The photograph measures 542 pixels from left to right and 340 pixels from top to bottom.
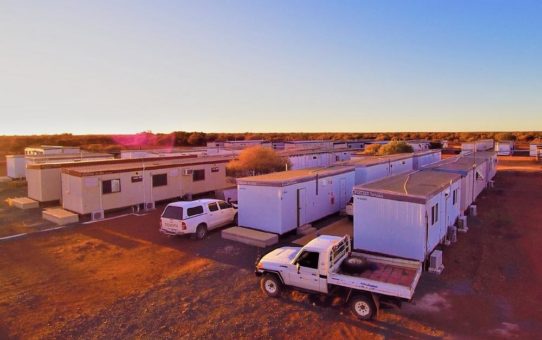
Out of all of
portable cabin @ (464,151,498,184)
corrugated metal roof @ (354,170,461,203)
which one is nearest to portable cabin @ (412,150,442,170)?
portable cabin @ (464,151,498,184)

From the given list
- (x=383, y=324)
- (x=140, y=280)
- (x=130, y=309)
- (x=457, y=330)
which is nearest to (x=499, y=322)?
(x=457, y=330)

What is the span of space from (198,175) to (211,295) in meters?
14.7

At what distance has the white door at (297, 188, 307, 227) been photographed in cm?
1555

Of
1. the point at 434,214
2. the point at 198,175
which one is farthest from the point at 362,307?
the point at 198,175

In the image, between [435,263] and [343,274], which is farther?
[435,263]

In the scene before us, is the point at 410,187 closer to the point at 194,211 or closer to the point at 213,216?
the point at 213,216

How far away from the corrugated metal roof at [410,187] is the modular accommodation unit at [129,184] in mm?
12444

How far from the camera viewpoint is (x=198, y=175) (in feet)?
79.3

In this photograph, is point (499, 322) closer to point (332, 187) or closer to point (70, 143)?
point (332, 187)

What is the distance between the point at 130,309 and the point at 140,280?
187cm

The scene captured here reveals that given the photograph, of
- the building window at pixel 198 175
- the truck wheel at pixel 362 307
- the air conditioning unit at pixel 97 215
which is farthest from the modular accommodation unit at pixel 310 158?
the truck wheel at pixel 362 307

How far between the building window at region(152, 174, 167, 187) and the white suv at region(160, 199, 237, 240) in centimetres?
653

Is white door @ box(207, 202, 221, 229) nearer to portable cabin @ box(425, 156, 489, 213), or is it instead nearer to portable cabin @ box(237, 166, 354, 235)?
portable cabin @ box(237, 166, 354, 235)

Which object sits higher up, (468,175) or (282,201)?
(468,175)
